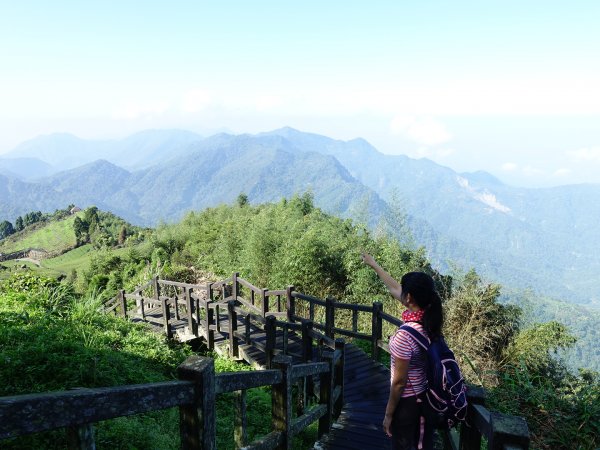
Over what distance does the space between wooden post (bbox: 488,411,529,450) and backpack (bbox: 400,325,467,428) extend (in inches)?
22.5

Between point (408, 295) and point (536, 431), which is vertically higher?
point (408, 295)

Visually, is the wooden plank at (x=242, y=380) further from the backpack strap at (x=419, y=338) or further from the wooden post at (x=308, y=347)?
the wooden post at (x=308, y=347)

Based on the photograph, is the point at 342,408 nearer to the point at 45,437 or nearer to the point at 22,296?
the point at 45,437

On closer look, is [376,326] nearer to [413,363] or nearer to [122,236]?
[413,363]

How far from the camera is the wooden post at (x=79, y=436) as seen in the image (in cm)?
164

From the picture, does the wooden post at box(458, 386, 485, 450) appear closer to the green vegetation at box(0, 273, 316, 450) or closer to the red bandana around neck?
the red bandana around neck

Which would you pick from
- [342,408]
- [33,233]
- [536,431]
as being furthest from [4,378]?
[33,233]

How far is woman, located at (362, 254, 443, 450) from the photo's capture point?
3.04 meters

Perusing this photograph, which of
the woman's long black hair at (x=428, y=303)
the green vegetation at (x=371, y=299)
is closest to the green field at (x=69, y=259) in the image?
the green vegetation at (x=371, y=299)

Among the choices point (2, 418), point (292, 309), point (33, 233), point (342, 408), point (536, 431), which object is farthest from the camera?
point (33, 233)

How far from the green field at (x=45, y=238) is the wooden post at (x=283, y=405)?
7645 cm

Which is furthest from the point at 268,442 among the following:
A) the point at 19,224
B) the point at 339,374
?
the point at 19,224

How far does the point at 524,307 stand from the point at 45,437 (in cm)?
1376

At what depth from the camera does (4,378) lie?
4484 mm
